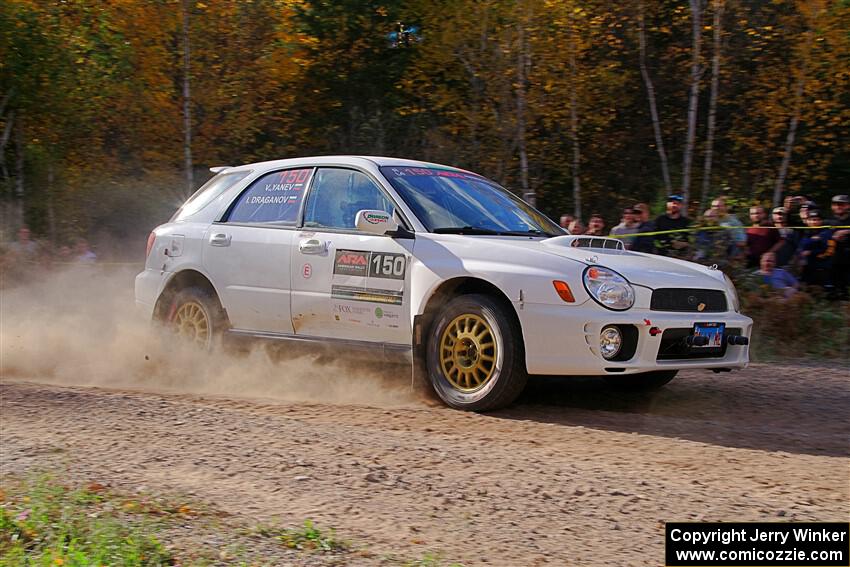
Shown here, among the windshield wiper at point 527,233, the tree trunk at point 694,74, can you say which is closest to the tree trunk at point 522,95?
the tree trunk at point 694,74

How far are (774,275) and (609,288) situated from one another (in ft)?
17.3

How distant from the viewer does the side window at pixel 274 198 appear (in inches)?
311

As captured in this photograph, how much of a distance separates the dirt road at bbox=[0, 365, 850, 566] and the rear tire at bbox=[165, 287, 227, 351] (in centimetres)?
68

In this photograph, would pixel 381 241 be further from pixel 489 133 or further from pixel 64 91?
pixel 64 91

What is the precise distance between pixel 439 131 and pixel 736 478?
19463 mm

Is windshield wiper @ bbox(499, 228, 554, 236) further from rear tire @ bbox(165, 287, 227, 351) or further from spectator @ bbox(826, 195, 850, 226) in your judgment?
spectator @ bbox(826, 195, 850, 226)

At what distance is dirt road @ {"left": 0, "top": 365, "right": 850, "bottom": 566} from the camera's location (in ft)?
14.4

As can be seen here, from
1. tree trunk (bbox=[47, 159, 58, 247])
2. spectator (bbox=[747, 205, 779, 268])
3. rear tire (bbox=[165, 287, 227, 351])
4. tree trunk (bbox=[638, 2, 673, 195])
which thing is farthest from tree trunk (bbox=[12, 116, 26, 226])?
spectator (bbox=[747, 205, 779, 268])

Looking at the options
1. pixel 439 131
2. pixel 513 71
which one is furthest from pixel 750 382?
pixel 439 131

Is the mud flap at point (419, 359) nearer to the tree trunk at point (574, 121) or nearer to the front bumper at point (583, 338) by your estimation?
the front bumper at point (583, 338)

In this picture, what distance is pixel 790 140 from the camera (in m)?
20.1

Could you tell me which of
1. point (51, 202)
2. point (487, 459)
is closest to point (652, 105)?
point (51, 202)

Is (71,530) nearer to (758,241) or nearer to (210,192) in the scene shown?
(210,192)

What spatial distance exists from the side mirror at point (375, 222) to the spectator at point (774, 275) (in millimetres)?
5381
